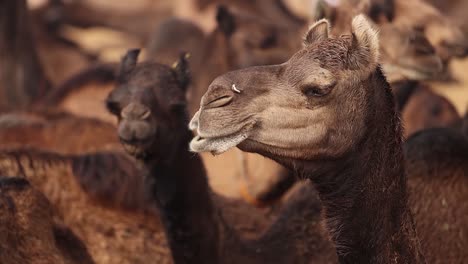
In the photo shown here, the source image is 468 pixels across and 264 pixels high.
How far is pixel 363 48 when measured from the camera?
3617 mm

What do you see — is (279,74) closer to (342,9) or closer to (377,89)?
(377,89)

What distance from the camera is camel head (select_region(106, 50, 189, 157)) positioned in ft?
15.6

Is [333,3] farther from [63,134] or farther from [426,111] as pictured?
[63,134]

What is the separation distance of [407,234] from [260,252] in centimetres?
138

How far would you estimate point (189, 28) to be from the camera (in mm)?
9414

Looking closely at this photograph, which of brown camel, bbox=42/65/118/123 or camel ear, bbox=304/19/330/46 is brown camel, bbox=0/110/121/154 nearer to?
brown camel, bbox=42/65/118/123

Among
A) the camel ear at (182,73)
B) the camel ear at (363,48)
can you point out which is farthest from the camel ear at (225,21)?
the camel ear at (363,48)

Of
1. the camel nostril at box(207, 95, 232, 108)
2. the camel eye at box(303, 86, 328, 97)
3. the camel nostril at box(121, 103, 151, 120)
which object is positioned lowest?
the camel nostril at box(121, 103, 151, 120)

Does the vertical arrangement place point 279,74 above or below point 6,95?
above

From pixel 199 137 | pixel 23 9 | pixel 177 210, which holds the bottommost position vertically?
pixel 23 9

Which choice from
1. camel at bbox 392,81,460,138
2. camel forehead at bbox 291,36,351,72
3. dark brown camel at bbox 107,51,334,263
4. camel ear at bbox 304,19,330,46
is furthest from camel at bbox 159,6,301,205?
camel forehead at bbox 291,36,351,72

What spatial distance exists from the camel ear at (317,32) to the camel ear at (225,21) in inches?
170

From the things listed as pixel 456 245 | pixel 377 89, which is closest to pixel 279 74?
pixel 377 89

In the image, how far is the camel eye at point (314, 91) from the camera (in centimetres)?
352
